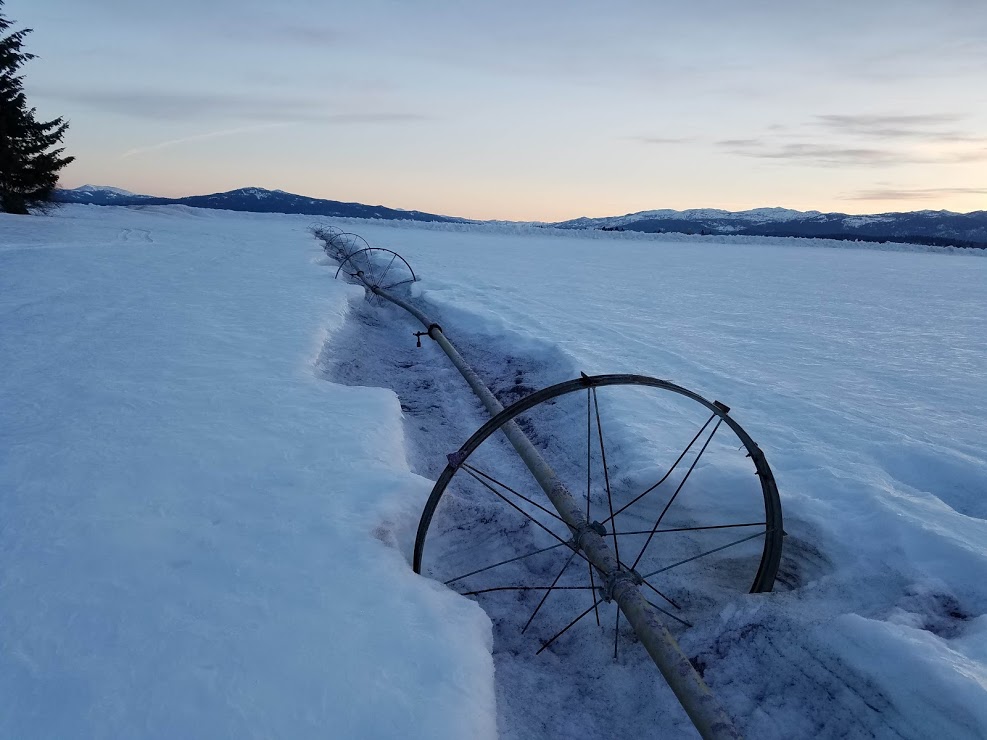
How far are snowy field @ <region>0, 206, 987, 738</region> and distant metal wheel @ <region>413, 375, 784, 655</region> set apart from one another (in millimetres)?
220

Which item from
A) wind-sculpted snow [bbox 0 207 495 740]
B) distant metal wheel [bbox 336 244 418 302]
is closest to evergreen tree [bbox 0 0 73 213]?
distant metal wheel [bbox 336 244 418 302]

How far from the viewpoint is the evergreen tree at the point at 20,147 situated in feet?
81.9

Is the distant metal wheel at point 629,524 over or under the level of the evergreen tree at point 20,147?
under

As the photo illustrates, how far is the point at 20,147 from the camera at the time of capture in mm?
A: 26234

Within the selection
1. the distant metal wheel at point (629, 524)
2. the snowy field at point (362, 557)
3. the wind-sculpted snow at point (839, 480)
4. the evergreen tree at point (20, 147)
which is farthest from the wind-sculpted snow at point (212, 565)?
the evergreen tree at point (20, 147)

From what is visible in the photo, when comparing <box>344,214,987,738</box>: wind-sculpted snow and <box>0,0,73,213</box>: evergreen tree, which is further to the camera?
<box>0,0,73,213</box>: evergreen tree

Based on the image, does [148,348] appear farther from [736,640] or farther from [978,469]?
[978,469]

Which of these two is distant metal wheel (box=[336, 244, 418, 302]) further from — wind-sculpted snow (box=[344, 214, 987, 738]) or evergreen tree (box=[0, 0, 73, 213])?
evergreen tree (box=[0, 0, 73, 213])

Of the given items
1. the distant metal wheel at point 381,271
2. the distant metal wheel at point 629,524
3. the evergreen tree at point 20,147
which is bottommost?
the distant metal wheel at point 629,524

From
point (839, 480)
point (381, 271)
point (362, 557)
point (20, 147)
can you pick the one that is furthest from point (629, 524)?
point (20, 147)

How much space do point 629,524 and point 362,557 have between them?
7.25 ft

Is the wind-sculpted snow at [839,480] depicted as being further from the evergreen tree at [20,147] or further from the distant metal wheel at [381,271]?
the evergreen tree at [20,147]

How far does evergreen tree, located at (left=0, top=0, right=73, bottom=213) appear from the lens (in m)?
25.0

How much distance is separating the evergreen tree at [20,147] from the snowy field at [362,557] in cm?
2405
